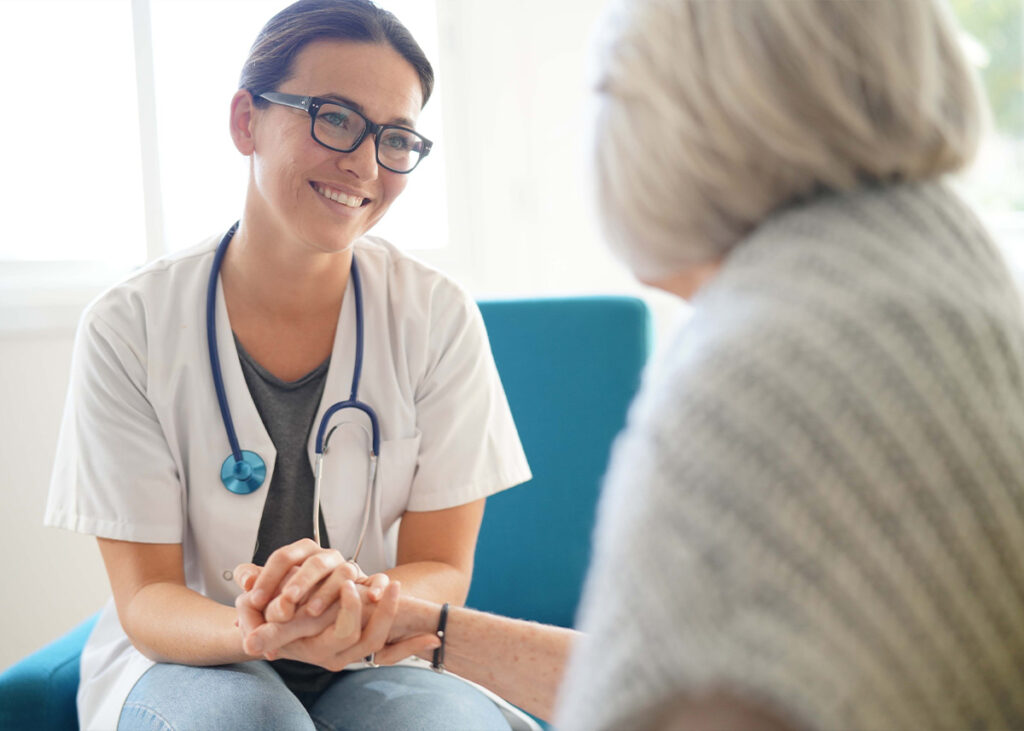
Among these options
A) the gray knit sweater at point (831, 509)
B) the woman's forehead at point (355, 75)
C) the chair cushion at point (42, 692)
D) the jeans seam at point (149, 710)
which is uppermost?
the woman's forehead at point (355, 75)

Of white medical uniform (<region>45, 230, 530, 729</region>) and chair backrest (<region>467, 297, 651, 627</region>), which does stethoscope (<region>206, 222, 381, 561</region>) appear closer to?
white medical uniform (<region>45, 230, 530, 729</region>)

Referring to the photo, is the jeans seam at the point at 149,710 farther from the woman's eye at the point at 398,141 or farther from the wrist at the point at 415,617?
the woman's eye at the point at 398,141

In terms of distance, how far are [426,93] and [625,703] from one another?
1.15 m

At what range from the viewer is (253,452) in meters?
1.27

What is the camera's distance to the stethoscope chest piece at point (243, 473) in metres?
1.25

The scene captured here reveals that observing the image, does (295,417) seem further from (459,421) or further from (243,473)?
(459,421)

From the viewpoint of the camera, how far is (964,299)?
543 millimetres

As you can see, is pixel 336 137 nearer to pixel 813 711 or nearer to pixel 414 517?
pixel 414 517

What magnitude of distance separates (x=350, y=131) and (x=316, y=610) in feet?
2.27

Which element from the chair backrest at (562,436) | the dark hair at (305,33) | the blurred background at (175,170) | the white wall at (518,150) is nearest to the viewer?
the dark hair at (305,33)

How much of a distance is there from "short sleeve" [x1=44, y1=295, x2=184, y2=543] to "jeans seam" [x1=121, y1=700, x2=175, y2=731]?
21 centimetres

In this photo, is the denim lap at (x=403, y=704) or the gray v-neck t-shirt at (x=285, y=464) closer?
the denim lap at (x=403, y=704)

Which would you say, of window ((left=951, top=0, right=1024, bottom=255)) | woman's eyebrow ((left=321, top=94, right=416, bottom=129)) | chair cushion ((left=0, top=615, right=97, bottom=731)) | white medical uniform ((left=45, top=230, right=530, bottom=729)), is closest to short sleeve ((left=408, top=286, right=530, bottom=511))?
white medical uniform ((left=45, top=230, right=530, bottom=729))

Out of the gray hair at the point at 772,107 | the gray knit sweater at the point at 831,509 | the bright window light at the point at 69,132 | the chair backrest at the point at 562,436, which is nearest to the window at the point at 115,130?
the bright window light at the point at 69,132
